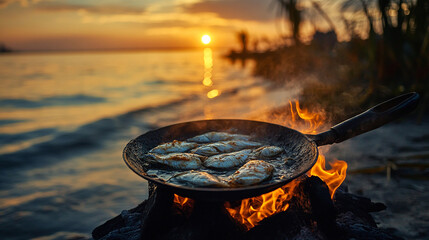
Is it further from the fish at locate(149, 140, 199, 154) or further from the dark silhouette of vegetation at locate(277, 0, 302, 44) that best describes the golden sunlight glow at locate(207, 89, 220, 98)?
the fish at locate(149, 140, 199, 154)

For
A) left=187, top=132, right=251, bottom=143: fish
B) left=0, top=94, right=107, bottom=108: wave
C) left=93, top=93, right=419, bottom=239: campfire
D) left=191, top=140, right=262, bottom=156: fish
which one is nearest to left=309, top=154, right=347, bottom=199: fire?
left=93, top=93, right=419, bottom=239: campfire

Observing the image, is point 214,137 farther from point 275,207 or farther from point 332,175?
point 332,175

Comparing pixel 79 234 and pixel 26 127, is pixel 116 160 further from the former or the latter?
pixel 26 127

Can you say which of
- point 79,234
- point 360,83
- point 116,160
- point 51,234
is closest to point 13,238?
point 51,234

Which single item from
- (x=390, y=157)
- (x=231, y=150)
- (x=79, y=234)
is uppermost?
(x=231, y=150)

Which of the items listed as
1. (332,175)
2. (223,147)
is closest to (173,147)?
(223,147)

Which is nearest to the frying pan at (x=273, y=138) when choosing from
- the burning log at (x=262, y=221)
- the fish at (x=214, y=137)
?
the fish at (x=214, y=137)
